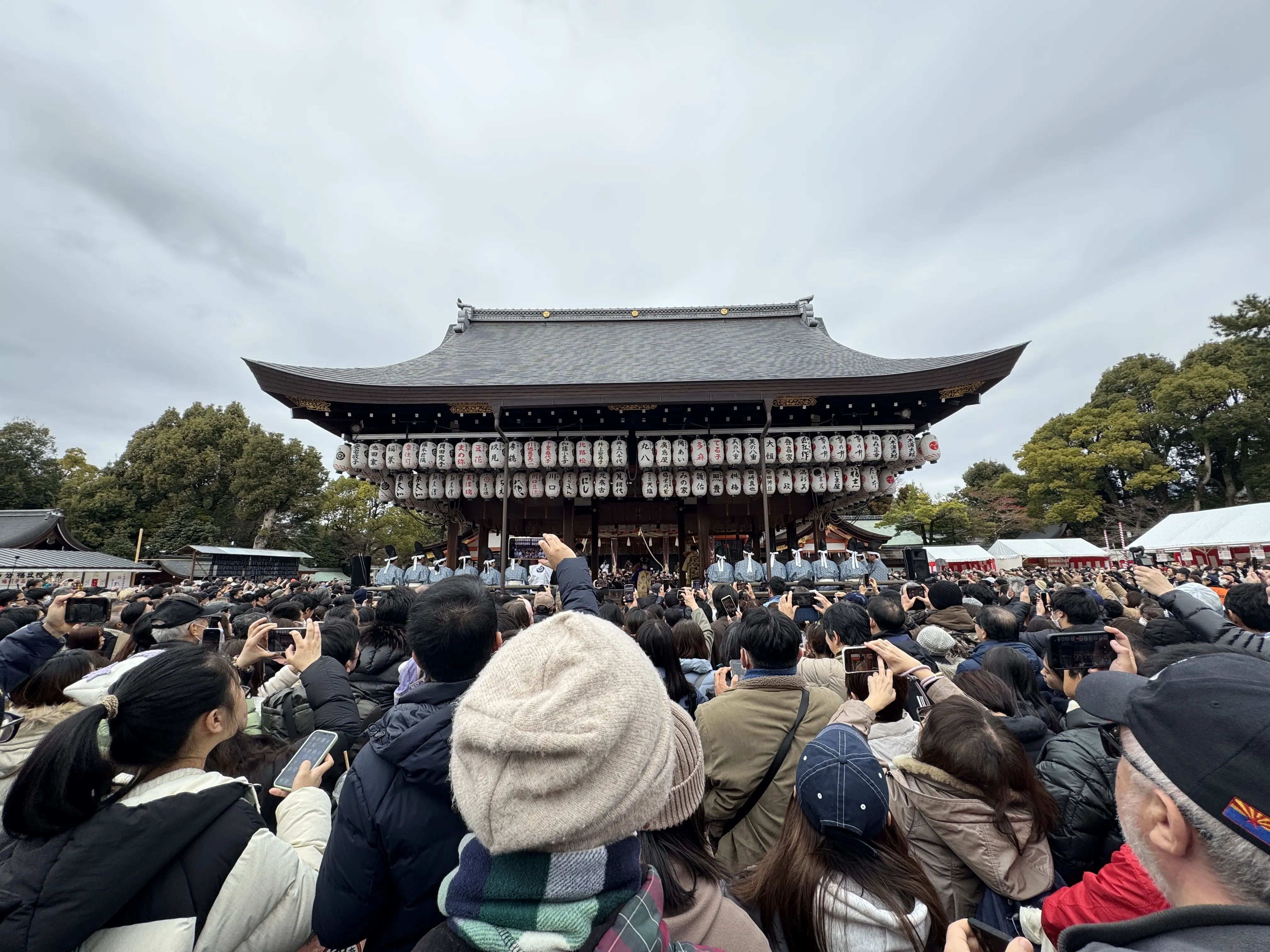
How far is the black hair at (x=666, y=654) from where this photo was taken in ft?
11.6

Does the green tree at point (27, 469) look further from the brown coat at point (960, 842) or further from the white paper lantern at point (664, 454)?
the brown coat at point (960, 842)

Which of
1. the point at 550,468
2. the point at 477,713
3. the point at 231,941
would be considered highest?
→ the point at 550,468

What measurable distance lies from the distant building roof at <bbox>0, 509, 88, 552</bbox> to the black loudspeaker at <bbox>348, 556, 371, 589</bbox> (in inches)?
967

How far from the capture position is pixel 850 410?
44.2 ft

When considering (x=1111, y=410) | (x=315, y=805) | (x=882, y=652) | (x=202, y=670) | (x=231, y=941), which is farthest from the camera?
(x=1111, y=410)

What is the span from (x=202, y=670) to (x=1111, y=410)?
144 feet

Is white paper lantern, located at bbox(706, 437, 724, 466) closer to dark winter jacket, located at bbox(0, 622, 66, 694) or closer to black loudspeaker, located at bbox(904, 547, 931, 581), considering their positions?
black loudspeaker, located at bbox(904, 547, 931, 581)

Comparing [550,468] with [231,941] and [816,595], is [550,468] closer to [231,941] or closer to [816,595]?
[816,595]

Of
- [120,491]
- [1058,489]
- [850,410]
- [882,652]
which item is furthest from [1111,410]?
[120,491]

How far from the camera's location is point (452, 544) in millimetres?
15055

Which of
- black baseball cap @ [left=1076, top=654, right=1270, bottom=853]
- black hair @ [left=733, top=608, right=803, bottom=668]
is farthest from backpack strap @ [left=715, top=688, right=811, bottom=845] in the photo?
black baseball cap @ [left=1076, top=654, right=1270, bottom=853]

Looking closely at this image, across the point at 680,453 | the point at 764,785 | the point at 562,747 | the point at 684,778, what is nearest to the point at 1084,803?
the point at 764,785

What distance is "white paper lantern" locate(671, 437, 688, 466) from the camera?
42.3 ft

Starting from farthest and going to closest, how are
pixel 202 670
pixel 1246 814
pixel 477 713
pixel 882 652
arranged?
pixel 882 652 < pixel 202 670 < pixel 477 713 < pixel 1246 814
